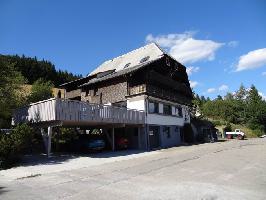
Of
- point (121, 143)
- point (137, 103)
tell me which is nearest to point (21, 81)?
point (137, 103)

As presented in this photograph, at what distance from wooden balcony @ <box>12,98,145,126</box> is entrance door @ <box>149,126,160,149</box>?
674 cm

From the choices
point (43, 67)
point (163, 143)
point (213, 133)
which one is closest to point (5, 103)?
point (163, 143)

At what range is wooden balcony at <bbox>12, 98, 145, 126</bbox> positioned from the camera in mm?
21875

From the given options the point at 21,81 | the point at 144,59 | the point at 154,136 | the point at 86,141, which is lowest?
the point at 86,141

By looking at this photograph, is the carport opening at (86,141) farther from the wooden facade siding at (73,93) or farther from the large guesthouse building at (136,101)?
the wooden facade siding at (73,93)

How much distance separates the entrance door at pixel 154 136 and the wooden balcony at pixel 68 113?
674cm

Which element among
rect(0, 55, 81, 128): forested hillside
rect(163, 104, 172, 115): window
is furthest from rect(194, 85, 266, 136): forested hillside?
rect(163, 104, 172, 115): window

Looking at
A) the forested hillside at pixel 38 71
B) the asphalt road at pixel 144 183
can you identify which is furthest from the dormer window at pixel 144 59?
the forested hillside at pixel 38 71

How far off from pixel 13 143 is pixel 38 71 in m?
74.0

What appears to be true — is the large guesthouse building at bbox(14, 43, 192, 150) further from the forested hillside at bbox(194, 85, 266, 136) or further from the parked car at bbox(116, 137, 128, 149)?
the forested hillside at bbox(194, 85, 266, 136)

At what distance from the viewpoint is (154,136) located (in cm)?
3600

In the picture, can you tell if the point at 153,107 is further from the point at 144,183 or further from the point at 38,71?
the point at 38,71

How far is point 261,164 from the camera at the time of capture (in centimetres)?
1806

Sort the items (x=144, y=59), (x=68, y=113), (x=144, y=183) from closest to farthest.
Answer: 1. (x=144, y=183)
2. (x=68, y=113)
3. (x=144, y=59)
